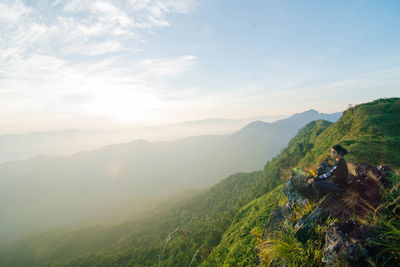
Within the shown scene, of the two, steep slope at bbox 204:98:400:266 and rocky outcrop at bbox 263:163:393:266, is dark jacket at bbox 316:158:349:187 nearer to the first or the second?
rocky outcrop at bbox 263:163:393:266

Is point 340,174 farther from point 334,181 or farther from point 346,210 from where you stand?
point 346,210

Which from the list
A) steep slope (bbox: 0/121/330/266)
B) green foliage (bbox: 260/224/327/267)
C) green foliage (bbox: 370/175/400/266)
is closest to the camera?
green foliage (bbox: 370/175/400/266)

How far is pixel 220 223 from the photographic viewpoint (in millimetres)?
52062

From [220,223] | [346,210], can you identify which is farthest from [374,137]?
[220,223]

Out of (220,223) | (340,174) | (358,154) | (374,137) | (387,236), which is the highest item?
(340,174)

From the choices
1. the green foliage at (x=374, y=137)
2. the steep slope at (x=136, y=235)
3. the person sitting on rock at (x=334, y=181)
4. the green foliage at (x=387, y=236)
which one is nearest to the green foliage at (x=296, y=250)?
the green foliage at (x=387, y=236)

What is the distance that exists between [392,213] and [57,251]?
17542 cm

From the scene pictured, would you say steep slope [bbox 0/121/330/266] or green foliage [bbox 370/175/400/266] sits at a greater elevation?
green foliage [bbox 370/175/400/266]

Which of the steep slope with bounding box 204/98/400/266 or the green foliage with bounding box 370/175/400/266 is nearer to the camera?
the green foliage with bounding box 370/175/400/266

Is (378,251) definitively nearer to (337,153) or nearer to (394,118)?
(337,153)

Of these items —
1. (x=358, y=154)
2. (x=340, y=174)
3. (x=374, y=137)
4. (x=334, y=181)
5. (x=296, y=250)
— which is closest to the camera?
(x=296, y=250)

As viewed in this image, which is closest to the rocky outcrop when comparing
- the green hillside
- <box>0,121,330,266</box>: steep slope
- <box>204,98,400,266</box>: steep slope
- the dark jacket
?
the dark jacket

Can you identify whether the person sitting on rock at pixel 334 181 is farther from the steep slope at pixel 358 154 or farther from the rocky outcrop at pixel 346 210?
the steep slope at pixel 358 154

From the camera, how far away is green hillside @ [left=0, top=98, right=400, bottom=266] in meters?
27.3
